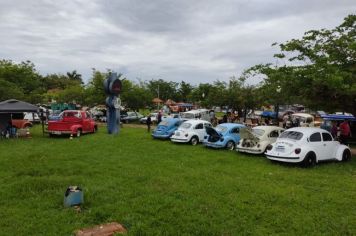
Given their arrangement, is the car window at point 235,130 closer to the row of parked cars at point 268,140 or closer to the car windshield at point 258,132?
the row of parked cars at point 268,140

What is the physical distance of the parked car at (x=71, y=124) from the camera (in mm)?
22188

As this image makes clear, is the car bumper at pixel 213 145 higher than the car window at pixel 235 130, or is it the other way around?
the car window at pixel 235 130

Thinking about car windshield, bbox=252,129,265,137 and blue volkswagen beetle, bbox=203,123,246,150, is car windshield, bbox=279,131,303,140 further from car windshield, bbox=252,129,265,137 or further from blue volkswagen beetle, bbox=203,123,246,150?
blue volkswagen beetle, bbox=203,123,246,150

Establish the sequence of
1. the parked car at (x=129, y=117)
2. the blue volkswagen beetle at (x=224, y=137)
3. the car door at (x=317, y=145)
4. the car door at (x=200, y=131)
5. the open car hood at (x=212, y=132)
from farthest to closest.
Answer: the parked car at (x=129, y=117) < the car door at (x=200, y=131) < the open car hood at (x=212, y=132) < the blue volkswagen beetle at (x=224, y=137) < the car door at (x=317, y=145)

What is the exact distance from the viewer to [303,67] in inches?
617

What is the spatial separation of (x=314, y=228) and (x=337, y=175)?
5826 mm

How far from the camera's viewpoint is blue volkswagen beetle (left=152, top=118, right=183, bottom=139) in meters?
21.4

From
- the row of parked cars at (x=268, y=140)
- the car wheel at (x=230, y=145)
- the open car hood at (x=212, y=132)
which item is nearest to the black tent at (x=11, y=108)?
the row of parked cars at (x=268, y=140)

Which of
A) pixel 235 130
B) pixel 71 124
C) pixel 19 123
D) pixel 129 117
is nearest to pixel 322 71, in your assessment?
pixel 235 130

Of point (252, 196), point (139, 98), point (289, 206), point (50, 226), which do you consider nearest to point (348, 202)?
point (289, 206)

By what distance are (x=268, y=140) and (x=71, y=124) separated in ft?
41.7

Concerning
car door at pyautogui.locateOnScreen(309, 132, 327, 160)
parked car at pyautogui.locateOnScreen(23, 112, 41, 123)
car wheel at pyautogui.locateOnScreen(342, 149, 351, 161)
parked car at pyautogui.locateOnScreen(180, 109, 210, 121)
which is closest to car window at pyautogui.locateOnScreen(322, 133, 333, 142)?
car door at pyautogui.locateOnScreen(309, 132, 327, 160)

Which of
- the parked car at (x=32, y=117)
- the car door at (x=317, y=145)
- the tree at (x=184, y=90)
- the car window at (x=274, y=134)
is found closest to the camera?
the car door at (x=317, y=145)

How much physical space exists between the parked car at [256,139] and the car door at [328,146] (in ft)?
8.57
